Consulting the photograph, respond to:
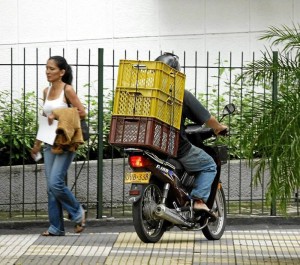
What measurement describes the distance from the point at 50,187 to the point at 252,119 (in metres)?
2.70

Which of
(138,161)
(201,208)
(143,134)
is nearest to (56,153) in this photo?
(138,161)

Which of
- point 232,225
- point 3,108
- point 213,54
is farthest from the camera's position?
point 213,54

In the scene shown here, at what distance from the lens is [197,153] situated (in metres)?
11.6

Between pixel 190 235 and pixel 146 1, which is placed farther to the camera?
pixel 146 1

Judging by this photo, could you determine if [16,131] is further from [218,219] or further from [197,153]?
[197,153]

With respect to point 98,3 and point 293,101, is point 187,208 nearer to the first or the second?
point 293,101

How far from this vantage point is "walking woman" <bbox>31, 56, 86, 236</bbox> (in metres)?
12.0

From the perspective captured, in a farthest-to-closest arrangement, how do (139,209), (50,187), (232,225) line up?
(232,225), (50,187), (139,209)

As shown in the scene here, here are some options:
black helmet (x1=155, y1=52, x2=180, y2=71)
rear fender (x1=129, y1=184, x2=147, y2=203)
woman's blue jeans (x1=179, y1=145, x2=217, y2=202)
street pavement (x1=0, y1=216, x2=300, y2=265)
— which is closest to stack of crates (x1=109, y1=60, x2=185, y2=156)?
black helmet (x1=155, y1=52, x2=180, y2=71)

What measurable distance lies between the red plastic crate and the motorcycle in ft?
0.34

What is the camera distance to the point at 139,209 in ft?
36.5

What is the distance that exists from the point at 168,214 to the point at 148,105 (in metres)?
1.03

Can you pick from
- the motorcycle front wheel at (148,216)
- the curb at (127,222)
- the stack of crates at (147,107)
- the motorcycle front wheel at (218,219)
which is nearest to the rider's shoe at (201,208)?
the motorcycle front wheel at (218,219)

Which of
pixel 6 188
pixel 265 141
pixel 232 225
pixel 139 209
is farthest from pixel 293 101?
pixel 6 188
